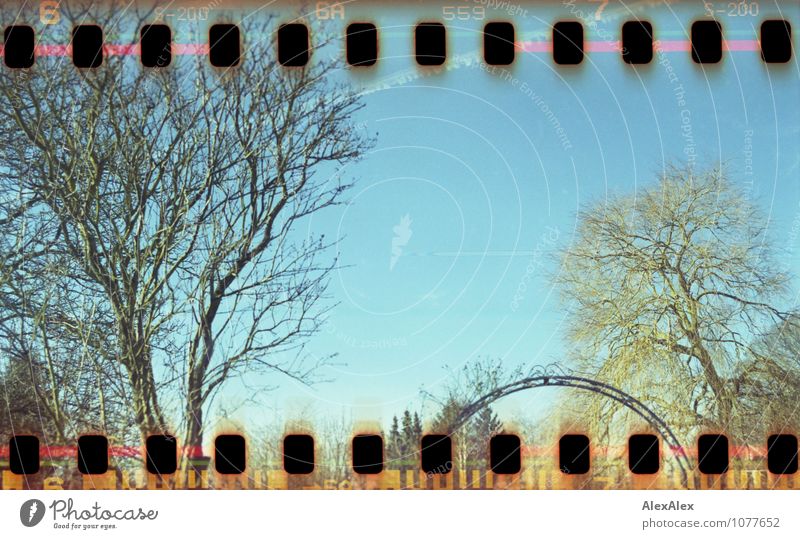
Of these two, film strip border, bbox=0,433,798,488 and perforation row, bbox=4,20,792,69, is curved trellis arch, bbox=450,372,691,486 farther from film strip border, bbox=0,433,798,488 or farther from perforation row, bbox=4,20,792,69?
perforation row, bbox=4,20,792,69

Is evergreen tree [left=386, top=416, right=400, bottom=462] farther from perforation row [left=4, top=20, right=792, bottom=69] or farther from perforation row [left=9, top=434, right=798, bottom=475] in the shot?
perforation row [left=4, top=20, right=792, bottom=69]

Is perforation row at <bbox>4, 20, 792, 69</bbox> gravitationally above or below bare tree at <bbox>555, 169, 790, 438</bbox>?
above

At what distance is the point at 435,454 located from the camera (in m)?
7.23

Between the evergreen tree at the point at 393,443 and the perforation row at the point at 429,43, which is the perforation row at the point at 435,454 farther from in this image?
the perforation row at the point at 429,43

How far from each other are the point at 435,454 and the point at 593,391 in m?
1.29

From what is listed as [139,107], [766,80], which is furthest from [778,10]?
[139,107]

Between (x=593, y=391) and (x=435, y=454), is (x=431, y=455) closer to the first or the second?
(x=435, y=454)

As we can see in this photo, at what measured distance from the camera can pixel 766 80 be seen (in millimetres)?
7637

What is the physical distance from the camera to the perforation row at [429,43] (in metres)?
7.46

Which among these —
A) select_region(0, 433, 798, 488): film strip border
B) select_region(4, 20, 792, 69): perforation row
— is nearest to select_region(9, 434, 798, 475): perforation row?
select_region(0, 433, 798, 488): film strip border

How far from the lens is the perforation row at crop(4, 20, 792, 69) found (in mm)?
7465

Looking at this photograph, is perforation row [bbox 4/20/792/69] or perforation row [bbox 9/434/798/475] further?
perforation row [bbox 4/20/792/69]

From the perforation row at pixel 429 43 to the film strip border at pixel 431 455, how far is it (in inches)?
114
